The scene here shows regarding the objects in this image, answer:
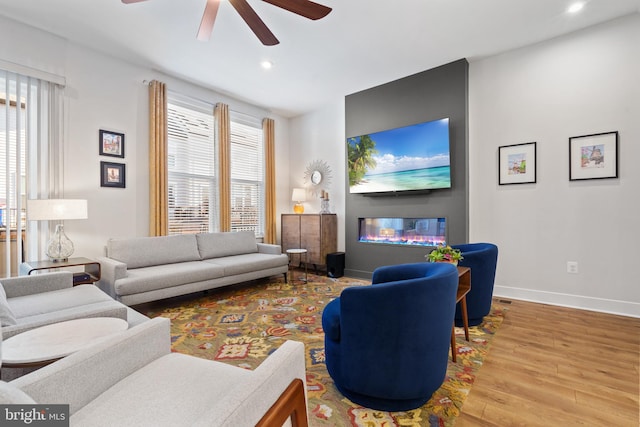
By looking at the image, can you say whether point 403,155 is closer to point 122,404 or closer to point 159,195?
point 159,195

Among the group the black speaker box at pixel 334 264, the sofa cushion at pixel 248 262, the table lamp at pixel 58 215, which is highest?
the table lamp at pixel 58 215

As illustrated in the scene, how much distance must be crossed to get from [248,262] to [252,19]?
280 cm

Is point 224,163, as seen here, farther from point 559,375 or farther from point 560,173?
point 559,375

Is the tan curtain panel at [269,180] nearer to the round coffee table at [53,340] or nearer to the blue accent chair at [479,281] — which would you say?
the blue accent chair at [479,281]

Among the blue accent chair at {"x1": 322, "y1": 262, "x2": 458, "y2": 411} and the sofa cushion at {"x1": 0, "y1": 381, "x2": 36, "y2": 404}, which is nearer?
the sofa cushion at {"x1": 0, "y1": 381, "x2": 36, "y2": 404}

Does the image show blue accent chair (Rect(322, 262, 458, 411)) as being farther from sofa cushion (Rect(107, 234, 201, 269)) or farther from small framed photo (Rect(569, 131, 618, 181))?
sofa cushion (Rect(107, 234, 201, 269))

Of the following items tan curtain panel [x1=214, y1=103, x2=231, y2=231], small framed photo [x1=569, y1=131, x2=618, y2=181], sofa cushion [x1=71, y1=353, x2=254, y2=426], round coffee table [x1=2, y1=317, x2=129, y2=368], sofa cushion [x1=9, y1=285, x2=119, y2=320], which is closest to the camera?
sofa cushion [x1=71, y1=353, x2=254, y2=426]

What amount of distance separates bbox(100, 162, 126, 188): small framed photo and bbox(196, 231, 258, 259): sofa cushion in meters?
1.18

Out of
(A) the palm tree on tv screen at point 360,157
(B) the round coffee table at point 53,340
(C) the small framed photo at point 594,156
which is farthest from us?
(A) the palm tree on tv screen at point 360,157

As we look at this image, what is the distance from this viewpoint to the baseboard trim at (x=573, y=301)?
306 cm

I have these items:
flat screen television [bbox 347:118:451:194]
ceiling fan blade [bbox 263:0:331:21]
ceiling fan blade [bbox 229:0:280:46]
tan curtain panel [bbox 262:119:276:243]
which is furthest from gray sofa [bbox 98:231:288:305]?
ceiling fan blade [bbox 263:0:331:21]

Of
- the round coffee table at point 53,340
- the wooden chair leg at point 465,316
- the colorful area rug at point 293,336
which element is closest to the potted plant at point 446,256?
the wooden chair leg at point 465,316

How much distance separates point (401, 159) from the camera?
436 cm

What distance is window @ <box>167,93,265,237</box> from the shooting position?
444 centimetres
